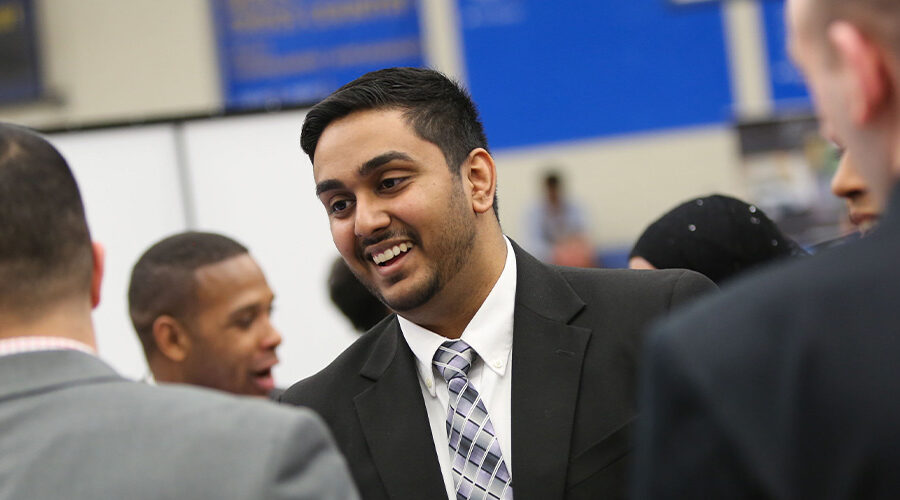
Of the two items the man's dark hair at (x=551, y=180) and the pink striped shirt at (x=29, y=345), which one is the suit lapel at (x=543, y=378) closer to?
the pink striped shirt at (x=29, y=345)

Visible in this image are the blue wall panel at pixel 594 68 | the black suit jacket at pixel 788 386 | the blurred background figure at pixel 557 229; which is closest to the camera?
the black suit jacket at pixel 788 386

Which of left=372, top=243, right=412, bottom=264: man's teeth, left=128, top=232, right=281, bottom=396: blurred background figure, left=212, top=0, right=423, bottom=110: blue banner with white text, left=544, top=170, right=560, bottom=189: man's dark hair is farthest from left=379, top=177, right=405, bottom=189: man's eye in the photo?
left=212, top=0, right=423, bottom=110: blue banner with white text

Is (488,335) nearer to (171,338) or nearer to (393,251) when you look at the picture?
(393,251)

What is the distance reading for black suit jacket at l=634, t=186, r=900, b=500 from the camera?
0.79m

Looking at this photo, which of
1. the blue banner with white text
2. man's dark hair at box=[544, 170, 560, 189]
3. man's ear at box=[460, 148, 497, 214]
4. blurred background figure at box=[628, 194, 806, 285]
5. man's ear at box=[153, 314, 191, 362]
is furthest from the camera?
the blue banner with white text

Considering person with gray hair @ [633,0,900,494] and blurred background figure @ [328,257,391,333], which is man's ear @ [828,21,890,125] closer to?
person with gray hair @ [633,0,900,494]

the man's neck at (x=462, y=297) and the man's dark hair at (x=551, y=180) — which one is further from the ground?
the man's neck at (x=462, y=297)

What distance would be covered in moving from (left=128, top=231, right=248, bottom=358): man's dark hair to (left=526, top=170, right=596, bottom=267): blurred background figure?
20.1 feet

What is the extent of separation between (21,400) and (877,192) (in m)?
0.92

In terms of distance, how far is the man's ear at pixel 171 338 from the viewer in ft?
9.59

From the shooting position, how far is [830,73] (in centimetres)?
88

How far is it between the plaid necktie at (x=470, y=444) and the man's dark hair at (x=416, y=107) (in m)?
0.41

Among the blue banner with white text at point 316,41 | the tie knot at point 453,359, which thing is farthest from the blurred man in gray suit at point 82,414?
the blue banner with white text at point 316,41

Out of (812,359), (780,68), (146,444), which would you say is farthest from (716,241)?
(780,68)
